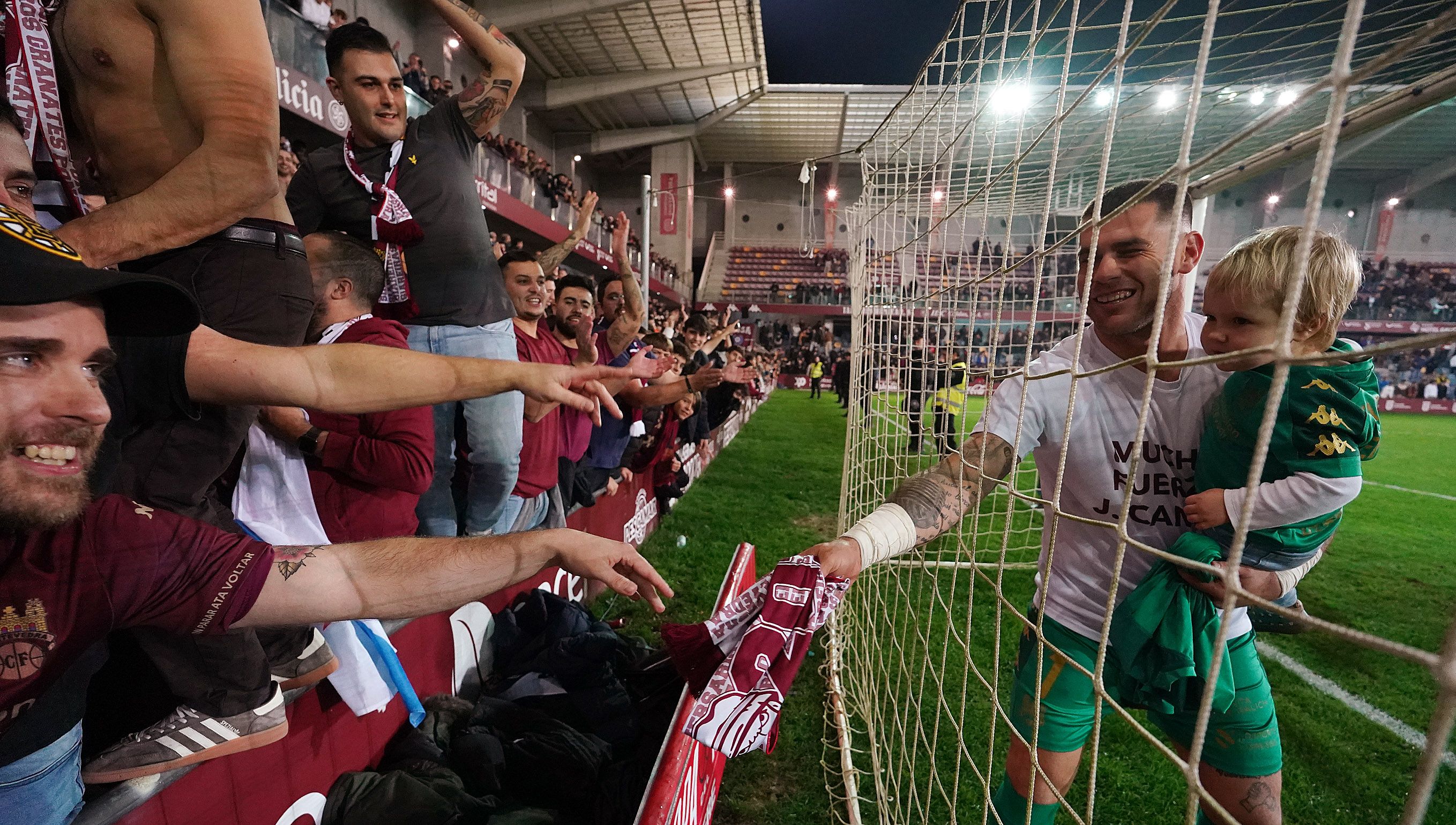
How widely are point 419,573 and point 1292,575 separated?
190 centimetres

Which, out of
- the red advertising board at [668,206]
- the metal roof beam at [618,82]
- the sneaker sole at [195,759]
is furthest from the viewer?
the red advertising board at [668,206]

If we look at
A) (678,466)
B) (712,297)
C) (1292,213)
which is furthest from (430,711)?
(1292,213)

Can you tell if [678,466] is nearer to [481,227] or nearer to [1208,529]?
[481,227]

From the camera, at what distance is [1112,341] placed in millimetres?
1624

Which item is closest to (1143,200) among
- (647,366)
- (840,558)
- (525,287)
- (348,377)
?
(840,558)

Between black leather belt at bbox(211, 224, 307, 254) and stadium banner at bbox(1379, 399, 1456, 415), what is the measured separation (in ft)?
107

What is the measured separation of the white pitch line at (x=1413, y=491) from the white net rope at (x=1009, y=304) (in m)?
5.95

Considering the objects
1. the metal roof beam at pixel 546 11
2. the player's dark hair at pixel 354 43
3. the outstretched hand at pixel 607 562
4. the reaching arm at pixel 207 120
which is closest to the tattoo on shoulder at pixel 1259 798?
the outstretched hand at pixel 607 562

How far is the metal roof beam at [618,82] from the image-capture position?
2106 cm

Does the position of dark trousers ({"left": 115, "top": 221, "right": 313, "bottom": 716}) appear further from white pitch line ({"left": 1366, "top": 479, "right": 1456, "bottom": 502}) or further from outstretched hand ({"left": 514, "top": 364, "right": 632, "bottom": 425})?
white pitch line ({"left": 1366, "top": 479, "right": 1456, "bottom": 502})

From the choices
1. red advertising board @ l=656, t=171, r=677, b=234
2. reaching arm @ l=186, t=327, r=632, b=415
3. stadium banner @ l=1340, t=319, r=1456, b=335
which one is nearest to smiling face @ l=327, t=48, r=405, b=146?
reaching arm @ l=186, t=327, r=632, b=415

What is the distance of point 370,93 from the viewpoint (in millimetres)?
2330

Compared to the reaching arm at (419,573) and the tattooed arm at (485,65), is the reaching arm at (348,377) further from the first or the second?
the tattooed arm at (485,65)

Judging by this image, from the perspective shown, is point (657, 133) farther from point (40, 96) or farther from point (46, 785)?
point (46, 785)
